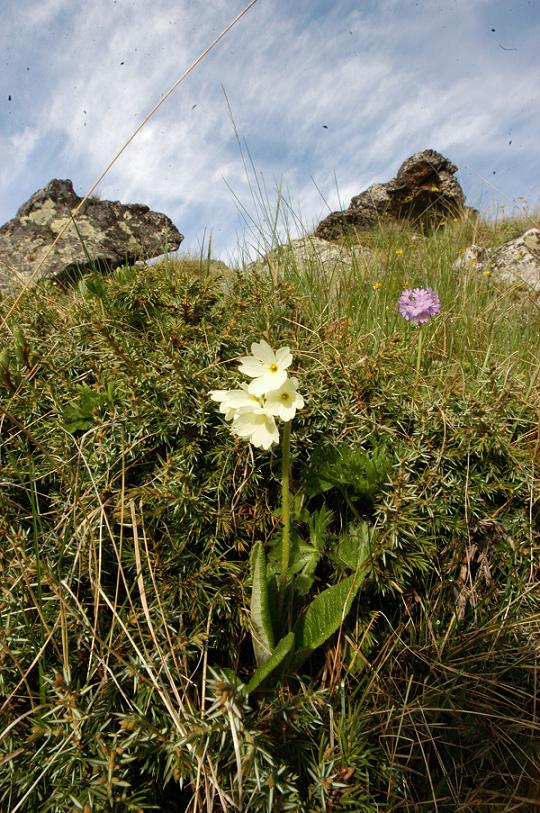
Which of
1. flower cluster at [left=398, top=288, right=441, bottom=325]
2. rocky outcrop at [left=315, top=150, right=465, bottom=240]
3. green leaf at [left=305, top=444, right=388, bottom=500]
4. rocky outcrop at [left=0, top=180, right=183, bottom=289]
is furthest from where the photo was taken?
rocky outcrop at [left=315, top=150, right=465, bottom=240]

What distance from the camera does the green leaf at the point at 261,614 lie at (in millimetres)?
1305

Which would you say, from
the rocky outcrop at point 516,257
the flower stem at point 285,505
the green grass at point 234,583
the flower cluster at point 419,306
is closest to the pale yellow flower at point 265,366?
the flower stem at point 285,505

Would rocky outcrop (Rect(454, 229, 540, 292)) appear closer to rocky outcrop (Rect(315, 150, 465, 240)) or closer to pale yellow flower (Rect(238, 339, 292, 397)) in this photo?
rocky outcrop (Rect(315, 150, 465, 240))

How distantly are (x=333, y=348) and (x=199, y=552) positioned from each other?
920mm

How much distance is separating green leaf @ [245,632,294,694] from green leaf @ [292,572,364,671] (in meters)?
0.12

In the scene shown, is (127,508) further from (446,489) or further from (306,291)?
(306,291)

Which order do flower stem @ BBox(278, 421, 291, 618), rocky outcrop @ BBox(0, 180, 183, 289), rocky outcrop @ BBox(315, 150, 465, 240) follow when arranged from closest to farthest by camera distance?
flower stem @ BBox(278, 421, 291, 618)
rocky outcrop @ BBox(0, 180, 183, 289)
rocky outcrop @ BBox(315, 150, 465, 240)

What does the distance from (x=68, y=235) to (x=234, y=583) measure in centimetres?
551

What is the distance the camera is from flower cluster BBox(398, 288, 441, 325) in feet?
7.72

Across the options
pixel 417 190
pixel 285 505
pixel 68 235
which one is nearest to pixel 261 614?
pixel 285 505

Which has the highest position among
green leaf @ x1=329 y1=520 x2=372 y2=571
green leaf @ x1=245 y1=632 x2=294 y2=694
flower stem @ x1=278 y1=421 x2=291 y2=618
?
flower stem @ x1=278 y1=421 x2=291 y2=618

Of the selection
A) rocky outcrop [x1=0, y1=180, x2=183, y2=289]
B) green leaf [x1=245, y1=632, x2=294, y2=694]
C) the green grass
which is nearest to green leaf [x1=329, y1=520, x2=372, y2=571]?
the green grass

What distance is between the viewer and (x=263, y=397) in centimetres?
137

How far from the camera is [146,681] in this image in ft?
3.98
